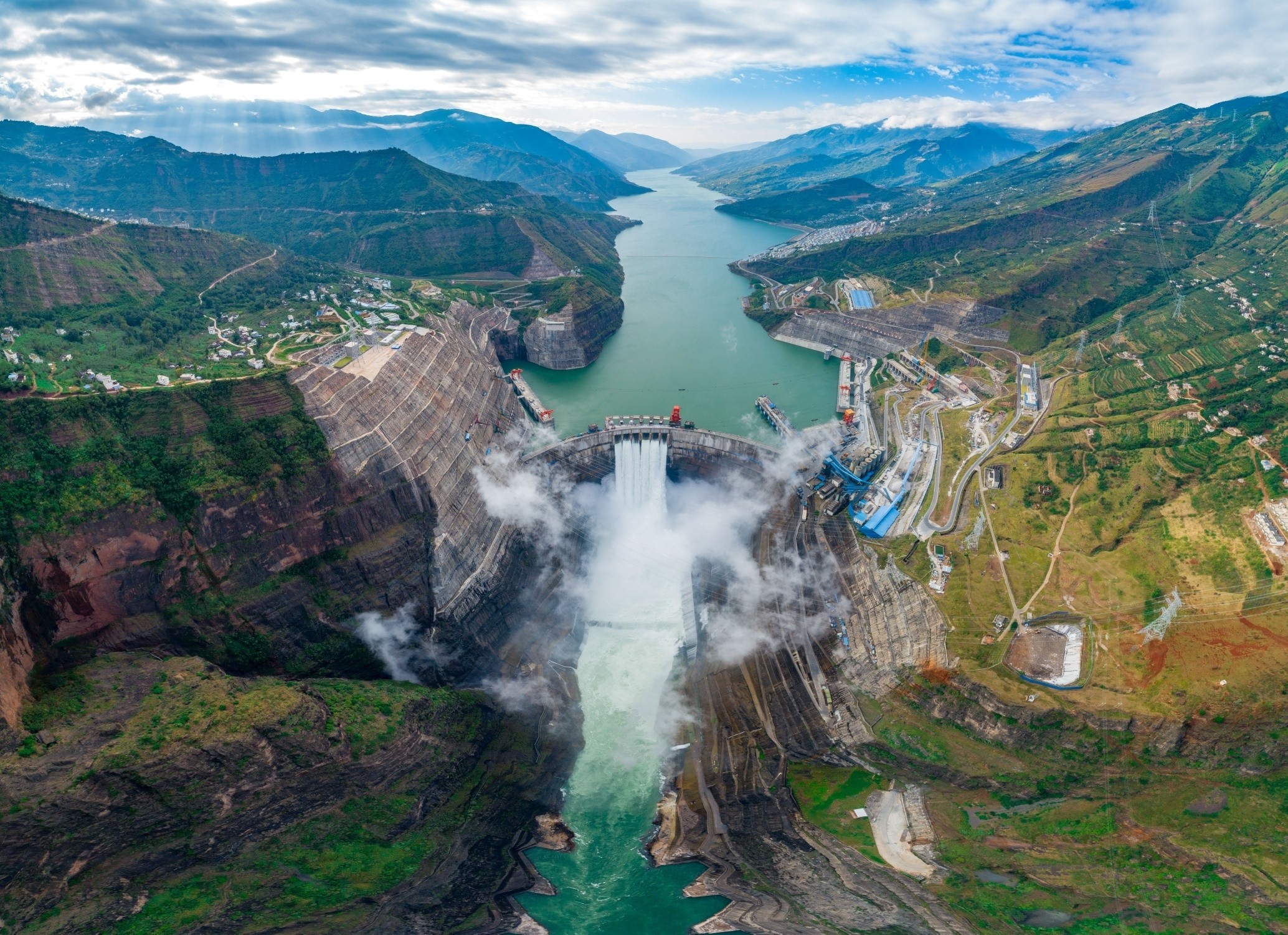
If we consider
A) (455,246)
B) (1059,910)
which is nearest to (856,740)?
(1059,910)

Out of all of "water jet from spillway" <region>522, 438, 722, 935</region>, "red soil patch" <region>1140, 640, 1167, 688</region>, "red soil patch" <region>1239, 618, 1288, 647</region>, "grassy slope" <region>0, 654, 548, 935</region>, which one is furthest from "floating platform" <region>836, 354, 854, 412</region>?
"grassy slope" <region>0, 654, 548, 935</region>

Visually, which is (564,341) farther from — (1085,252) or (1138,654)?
(1085,252)

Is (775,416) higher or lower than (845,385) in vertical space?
lower

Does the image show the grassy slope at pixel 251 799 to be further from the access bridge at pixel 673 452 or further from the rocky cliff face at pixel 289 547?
the access bridge at pixel 673 452

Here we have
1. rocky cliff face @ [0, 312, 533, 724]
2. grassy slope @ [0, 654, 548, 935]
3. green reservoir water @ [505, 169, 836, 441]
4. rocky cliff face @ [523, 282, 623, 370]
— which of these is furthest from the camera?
rocky cliff face @ [523, 282, 623, 370]

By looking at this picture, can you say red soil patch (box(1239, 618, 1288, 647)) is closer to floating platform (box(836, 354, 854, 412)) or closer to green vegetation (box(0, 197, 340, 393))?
floating platform (box(836, 354, 854, 412))

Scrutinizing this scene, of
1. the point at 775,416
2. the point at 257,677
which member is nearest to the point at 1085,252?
the point at 775,416

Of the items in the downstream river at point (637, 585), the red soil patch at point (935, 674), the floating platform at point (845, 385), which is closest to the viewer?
the downstream river at point (637, 585)

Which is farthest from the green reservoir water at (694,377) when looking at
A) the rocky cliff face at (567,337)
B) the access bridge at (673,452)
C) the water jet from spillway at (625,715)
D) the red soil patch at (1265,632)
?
the red soil patch at (1265,632)
